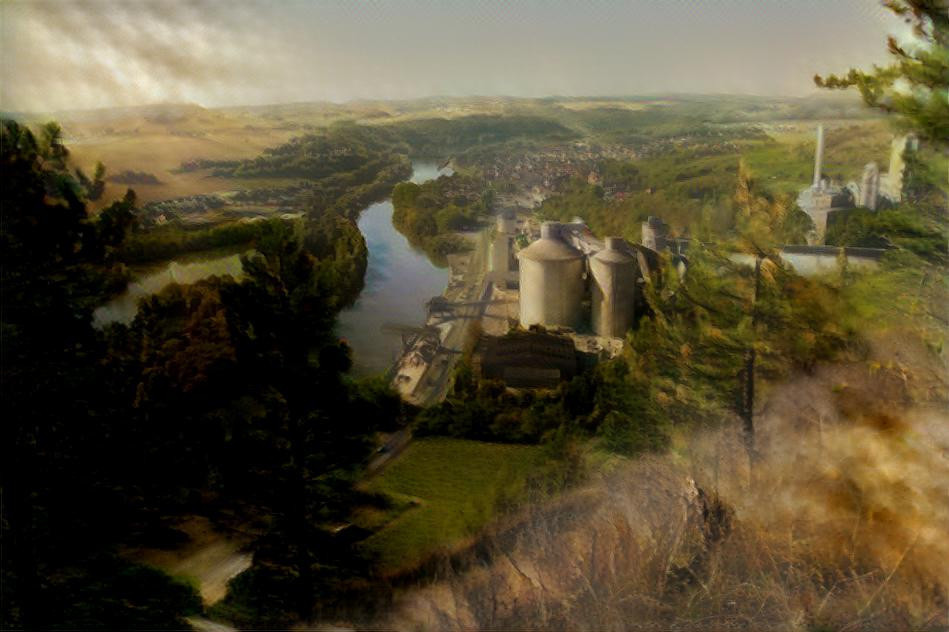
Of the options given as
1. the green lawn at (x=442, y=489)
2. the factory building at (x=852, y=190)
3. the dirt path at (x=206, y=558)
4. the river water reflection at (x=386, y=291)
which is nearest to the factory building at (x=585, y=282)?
the river water reflection at (x=386, y=291)

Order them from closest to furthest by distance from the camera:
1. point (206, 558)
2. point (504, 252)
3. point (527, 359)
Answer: point (527, 359)
point (504, 252)
point (206, 558)

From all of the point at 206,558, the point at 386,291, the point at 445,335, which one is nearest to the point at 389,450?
the point at 445,335

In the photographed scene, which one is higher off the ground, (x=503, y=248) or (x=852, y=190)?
(x=852, y=190)

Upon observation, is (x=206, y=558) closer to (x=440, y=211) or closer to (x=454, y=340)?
(x=454, y=340)

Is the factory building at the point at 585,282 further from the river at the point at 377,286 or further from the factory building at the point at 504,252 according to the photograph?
the river at the point at 377,286

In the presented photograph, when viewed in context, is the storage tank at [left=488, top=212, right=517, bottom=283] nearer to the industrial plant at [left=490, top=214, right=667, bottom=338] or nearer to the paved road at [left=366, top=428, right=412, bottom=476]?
the industrial plant at [left=490, top=214, right=667, bottom=338]

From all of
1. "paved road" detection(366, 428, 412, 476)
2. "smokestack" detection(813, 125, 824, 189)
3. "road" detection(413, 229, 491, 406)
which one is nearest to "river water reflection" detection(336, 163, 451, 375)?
"road" detection(413, 229, 491, 406)

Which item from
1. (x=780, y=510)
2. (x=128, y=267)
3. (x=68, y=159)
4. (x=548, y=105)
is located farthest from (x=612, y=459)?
(x=68, y=159)
